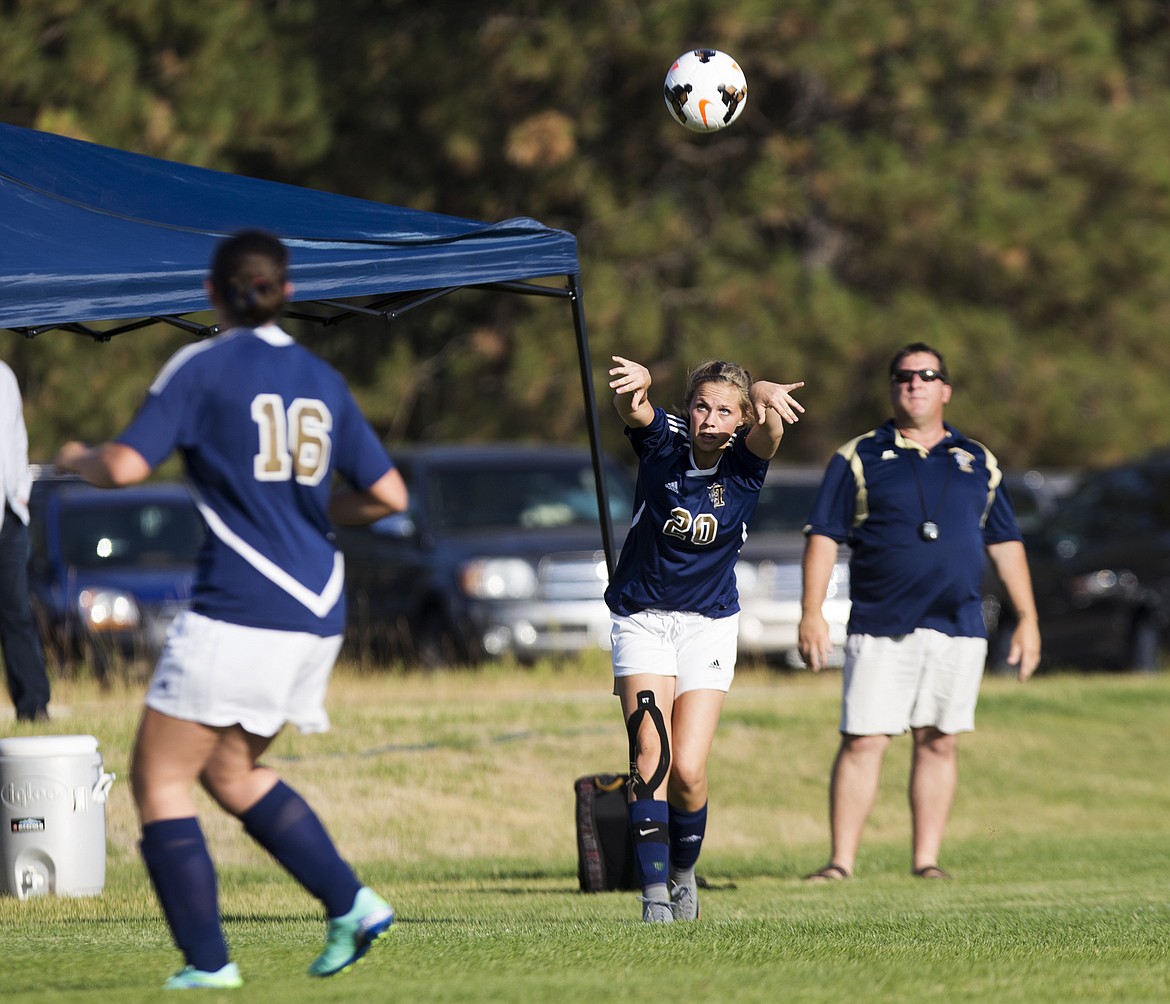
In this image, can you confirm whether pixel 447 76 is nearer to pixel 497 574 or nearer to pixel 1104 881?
pixel 497 574

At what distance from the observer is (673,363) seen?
24844mm

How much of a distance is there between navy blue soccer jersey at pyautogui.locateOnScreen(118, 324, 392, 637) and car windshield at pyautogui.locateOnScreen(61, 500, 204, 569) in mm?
10530

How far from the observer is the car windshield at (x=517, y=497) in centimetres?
1562

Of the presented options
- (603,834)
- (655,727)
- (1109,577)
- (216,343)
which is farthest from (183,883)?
(1109,577)

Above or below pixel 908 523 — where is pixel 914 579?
below

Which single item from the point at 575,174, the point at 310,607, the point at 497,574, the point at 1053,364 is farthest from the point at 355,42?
the point at 310,607

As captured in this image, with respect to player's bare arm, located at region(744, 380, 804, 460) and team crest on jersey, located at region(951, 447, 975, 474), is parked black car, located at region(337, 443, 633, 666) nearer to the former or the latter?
team crest on jersey, located at region(951, 447, 975, 474)

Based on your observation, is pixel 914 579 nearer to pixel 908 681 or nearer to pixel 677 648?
pixel 908 681

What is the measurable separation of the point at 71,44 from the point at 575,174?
609 cm

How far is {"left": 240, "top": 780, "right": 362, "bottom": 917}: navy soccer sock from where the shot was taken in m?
5.26

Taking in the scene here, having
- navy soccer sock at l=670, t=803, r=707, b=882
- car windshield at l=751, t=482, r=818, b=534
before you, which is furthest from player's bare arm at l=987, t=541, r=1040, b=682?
car windshield at l=751, t=482, r=818, b=534

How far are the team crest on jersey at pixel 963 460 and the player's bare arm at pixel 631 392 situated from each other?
2343 millimetres

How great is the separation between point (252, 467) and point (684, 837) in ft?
10.2

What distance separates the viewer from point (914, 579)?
9.34 m
